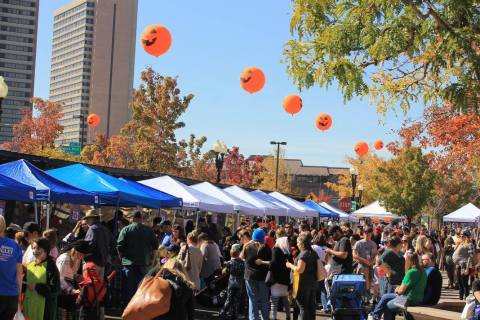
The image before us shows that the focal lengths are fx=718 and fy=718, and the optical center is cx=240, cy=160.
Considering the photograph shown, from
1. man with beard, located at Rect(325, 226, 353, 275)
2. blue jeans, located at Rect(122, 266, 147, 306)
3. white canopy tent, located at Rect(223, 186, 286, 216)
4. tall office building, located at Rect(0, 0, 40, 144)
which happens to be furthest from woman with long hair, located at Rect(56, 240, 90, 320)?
tall office building, located at Rect(0, 0, 40, 144)

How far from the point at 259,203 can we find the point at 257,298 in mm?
13820

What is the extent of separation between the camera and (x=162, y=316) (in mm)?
5750

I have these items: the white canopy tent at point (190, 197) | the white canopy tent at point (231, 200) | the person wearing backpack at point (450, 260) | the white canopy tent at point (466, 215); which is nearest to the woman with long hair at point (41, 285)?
the white canopy tent at point (190, 197)

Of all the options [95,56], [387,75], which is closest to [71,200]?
[387,75]

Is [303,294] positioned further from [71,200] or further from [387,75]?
[71,200]

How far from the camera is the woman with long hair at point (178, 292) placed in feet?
18.9

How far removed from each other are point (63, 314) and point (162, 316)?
5.13 meters

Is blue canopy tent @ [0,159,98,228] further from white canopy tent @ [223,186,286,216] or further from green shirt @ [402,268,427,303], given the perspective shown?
white canopy tent @ [223,186,286,216]

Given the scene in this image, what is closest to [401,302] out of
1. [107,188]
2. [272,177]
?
[107,188]

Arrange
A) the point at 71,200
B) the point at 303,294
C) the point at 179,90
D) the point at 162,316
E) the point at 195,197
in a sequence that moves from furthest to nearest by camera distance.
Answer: the point at 179,90 → the point at 195,197 → the point at 71,200 → the point at 303,294 → the point at 162,316

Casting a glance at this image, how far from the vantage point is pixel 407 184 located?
61.0m

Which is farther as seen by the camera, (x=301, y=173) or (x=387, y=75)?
(x=301, y=173)

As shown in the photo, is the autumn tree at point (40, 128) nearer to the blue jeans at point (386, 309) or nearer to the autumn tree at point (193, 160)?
the autumn tree at point (193, 160)

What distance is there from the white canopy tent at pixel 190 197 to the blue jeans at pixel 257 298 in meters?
7.85
